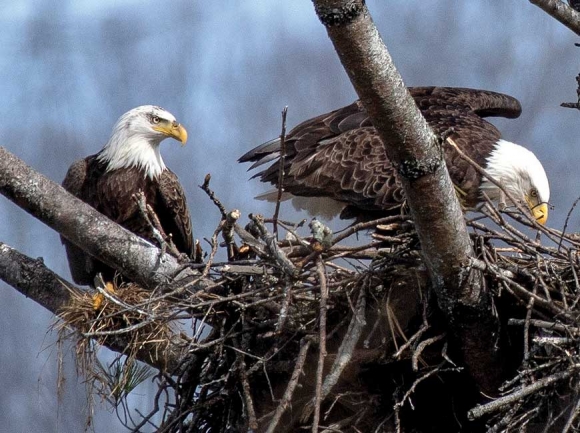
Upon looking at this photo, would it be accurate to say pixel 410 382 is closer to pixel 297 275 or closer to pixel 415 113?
pixel 297 275

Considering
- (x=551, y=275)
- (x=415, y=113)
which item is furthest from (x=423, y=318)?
(x=415, y=113)

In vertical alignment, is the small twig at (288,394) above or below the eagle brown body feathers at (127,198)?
below

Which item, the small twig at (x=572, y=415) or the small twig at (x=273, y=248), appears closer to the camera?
the small twig at (x=572, y=415)

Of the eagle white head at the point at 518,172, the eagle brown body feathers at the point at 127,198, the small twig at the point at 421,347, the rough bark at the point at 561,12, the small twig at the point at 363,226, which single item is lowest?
the small twig at the point at 421,347

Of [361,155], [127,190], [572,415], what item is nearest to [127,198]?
[127,190]

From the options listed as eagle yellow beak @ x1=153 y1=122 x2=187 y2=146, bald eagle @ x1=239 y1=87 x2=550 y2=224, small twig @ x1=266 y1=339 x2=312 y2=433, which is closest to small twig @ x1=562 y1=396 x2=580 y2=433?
small twig @ x1=266 y1=339 x2=312 y2=433

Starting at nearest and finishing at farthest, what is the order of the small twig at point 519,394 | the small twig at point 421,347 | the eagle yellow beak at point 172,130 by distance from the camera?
the small twig at point 519,394, the small twig at point 421,347, the eagle yellow beak at point 172,130

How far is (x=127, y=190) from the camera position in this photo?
5.21 metres

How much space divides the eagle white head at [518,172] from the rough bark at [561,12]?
137 centimetres

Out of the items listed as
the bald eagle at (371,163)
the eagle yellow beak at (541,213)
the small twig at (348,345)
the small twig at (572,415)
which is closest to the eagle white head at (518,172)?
the bald eagle at (371,163)

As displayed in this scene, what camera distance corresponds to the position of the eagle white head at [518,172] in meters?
5.20

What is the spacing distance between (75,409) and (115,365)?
2.33 metres

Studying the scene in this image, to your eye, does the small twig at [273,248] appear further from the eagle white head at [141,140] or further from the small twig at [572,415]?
the eagle white head at [141,140]

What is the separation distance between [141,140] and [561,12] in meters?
2.37
